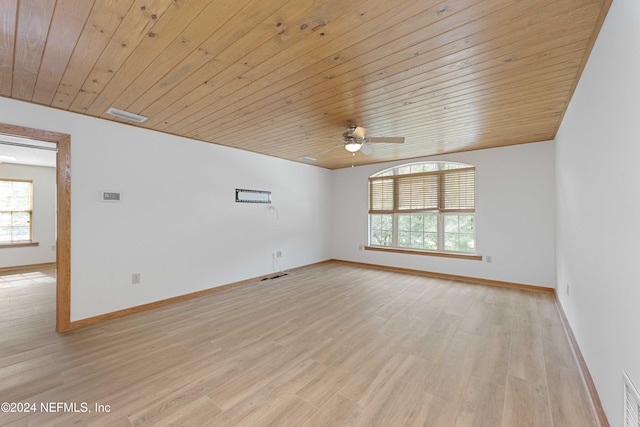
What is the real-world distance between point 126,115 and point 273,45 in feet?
7.72

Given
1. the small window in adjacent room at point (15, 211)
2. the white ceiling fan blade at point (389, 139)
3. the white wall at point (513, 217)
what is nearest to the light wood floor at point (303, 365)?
the white wall at point (513, 217)

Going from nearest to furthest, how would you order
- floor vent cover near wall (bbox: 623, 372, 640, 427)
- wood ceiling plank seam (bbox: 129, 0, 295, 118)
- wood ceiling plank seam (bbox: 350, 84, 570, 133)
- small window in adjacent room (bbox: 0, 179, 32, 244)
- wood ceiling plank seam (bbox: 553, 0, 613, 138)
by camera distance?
floor vent cover near wall (bbox: 623, 372, 640, 427) → wood ceiling plank seam (bbox: 553, 0, 613, 138) → wood ceiling plank seam (bbox: 129, 0, 295, 118) → wood ceiling plank seam (bbox: 350, 84, 570, 133) → small window in adjacent room (bbox: 0, 179, 32, 244)

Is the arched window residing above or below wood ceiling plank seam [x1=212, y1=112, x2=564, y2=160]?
below

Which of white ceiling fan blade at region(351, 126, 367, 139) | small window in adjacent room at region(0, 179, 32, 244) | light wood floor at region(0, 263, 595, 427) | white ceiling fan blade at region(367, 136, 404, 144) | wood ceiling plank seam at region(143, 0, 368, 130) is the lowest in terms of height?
light wood floor at region(0, 263, 595, 427)

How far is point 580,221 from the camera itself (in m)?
2.27

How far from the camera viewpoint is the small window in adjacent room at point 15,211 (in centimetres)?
585

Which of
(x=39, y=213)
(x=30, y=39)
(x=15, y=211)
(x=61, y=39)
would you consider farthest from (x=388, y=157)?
(x=15, y=211)

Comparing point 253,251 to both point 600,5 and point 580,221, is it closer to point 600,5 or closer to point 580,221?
point 580,221

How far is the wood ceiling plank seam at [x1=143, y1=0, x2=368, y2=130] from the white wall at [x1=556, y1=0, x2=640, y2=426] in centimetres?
143

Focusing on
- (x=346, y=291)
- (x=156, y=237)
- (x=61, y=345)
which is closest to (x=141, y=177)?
(x=156, y=237)

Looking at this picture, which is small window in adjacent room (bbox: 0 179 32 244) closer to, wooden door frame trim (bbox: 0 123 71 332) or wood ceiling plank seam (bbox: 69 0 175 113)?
wooden door frame trim (bbox: 0 123 71 332)

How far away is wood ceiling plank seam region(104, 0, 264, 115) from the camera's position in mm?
1470

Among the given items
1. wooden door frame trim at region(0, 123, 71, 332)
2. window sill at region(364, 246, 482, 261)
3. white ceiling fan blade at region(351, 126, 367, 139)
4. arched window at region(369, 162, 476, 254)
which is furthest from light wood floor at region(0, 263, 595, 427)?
white ceiling fan blade at region(351, 126, 367, 139)

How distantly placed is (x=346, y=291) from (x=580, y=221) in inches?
118
